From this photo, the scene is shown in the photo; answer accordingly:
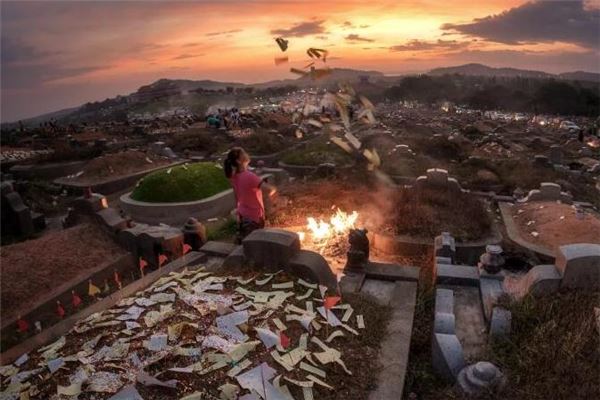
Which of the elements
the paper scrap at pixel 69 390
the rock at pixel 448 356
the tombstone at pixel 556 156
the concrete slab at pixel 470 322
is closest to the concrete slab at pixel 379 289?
the concrete slab at pixel 470 322

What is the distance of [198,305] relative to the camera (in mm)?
6664

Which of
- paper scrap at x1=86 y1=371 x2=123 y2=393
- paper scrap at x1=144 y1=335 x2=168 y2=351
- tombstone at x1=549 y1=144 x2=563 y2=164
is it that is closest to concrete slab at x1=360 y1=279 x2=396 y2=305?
paper scrap at x1=144 y1=335 x2=168 y2=351

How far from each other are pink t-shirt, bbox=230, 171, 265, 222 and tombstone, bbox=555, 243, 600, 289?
5.69 m

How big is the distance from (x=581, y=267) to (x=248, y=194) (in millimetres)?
6111

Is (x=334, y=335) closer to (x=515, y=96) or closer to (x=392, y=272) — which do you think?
(x=392, y=272)

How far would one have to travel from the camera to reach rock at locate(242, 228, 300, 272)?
296 inches

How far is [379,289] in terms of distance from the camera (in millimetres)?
7840

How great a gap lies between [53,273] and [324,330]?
7.96 m

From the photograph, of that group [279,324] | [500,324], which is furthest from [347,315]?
[500,324]

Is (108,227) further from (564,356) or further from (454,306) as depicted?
(564,356)

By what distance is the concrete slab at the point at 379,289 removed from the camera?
24.5 feet

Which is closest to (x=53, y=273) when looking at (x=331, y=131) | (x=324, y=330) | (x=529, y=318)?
(x=324, y=330)

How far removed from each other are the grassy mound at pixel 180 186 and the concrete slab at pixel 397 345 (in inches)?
386

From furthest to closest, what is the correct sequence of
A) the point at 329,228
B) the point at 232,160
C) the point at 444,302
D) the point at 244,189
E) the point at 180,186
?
1. the point at 180,186
2. the point at 329,228
3. the point at 244,189
4. the point at 232,160
5. the point at 444,302
